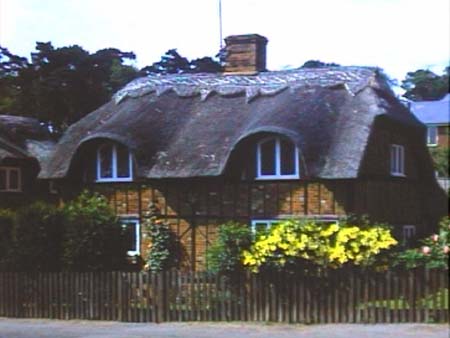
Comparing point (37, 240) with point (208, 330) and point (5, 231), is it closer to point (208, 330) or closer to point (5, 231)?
point (5, 231)

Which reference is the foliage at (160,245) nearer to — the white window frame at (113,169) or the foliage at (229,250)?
the white window frame at (113,169)

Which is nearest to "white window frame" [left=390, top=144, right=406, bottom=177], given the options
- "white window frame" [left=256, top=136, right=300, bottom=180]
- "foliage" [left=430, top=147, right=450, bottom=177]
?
"white window frame" [left=256, top=136, right=300, bottom=180]

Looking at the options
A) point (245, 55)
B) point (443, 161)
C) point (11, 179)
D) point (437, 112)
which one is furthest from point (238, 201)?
point (443, 161)

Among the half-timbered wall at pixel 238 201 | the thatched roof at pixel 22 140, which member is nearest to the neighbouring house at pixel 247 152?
the half-timbered wall at pixel 238 201

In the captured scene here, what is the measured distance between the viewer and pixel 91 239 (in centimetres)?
2053

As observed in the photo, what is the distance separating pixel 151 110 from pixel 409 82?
1700 centimetres

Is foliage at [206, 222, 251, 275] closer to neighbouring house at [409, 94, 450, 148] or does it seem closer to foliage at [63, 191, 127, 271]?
foliage at [63, 191, 127, 271]

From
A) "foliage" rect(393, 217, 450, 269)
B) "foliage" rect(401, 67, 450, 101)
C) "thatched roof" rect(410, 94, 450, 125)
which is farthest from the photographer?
"foliage" rect(393, 217, 450, 269)

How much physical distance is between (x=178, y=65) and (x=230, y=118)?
38.1ft

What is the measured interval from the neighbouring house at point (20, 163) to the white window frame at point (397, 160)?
14022 millimetres

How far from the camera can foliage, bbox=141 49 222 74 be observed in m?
38.0

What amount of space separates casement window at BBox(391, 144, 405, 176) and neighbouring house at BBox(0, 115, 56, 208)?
14052mm

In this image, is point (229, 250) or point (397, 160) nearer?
point (229, 250)

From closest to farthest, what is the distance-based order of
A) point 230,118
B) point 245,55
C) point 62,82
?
point 230,118, point 245,55, point 62,82
